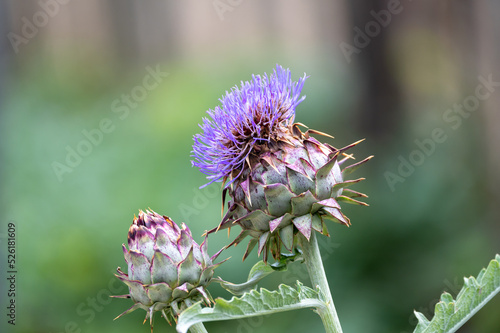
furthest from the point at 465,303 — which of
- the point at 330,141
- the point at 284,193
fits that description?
the point at 330,141

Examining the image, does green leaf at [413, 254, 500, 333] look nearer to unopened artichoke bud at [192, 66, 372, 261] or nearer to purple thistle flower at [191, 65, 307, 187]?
unopened artichoke bud at [192, 66, 372, 261]

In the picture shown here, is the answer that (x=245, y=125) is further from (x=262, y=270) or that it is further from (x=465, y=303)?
(x=465, y=303)

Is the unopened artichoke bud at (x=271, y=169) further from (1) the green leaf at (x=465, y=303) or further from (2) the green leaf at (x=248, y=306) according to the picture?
(1) the green leaf at (x=465, y=303)

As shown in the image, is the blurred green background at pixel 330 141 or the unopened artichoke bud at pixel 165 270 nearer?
the unopened artichoke bud at pixel 165 270

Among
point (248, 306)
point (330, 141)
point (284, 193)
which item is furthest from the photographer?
point (330, 141)

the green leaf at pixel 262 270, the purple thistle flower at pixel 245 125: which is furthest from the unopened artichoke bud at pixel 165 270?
the purple thistle flower at pixel 245 125

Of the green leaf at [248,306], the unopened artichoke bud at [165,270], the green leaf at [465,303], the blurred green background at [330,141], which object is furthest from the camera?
the blurred green background at [330,141]
